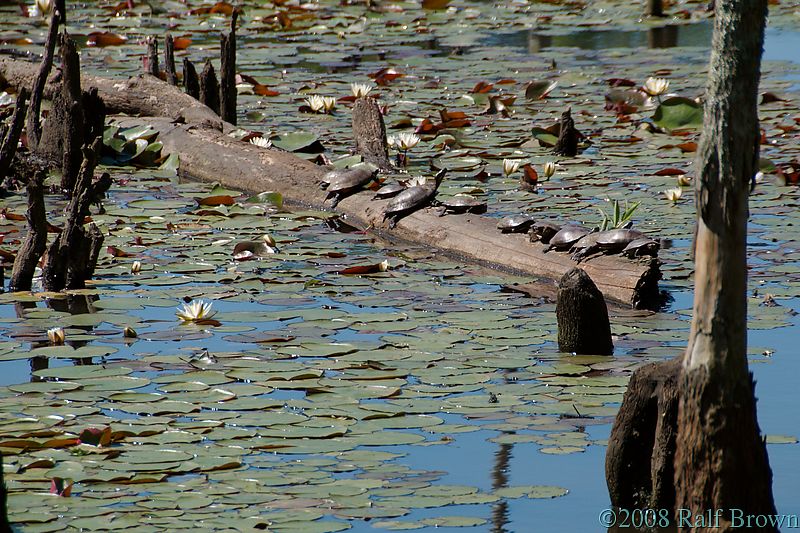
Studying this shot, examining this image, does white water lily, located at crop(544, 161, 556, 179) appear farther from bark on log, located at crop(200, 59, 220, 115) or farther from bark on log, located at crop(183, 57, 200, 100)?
bark on log, located at crop(183, 57, 200, 100)

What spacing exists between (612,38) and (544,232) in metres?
9.48

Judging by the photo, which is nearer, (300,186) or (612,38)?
(300,186)

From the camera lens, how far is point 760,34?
9.53 ft

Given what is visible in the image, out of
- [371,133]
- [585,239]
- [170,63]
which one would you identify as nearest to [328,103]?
[170,63]

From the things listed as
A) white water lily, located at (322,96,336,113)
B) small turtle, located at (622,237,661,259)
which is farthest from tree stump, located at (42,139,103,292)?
white water lily, located at (322,96,336,113)

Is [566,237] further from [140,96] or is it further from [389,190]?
[140,96]

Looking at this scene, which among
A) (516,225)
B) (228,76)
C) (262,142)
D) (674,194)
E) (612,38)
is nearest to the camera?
(516,225)

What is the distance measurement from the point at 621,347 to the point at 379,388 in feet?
3.69

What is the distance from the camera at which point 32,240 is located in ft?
18.2

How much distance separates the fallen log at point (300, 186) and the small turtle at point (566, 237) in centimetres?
5

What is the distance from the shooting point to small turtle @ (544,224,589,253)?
5973 millimetres

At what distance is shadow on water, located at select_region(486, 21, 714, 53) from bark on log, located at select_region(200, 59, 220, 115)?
218 inches

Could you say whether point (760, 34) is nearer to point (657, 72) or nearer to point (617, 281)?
point (617, 281)

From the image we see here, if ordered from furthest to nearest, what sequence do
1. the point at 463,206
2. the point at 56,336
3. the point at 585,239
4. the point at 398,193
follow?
the point at 398,193 → the point at 463,206 → the point at 585,239 → the point at 56,336
